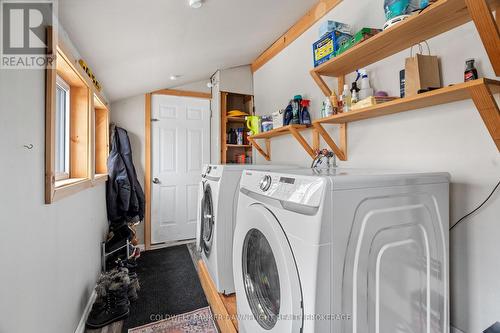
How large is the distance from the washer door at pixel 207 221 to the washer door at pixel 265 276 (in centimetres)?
64

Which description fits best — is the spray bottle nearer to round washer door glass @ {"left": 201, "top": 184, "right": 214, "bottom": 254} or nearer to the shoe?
round washer door glass @ {"left": 201, "top": 184, "right": 214, "bottom": 254}

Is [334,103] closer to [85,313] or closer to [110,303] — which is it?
[110,303]

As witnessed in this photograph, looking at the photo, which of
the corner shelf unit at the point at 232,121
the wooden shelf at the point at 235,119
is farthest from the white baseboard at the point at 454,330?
the wooden shelf at the point at 235,119

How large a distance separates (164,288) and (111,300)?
484 mm

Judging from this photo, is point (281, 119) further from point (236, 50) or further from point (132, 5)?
point (132, 5)

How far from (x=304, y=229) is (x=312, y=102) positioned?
1496 millimetres

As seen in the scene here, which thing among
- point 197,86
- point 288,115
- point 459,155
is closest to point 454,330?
point 459,155

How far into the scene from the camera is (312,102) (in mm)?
2006

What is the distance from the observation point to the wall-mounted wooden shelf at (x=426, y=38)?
78cm

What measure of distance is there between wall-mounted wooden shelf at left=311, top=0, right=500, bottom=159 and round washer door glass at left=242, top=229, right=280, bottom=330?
0.89 meters

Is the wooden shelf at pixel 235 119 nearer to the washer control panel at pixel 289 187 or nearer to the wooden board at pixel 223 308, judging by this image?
the wooden board at pixel 223 308

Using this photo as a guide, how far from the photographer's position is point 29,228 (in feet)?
3.18

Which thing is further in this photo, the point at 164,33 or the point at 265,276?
the point at 164,33

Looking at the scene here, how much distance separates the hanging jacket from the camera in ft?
8.58
